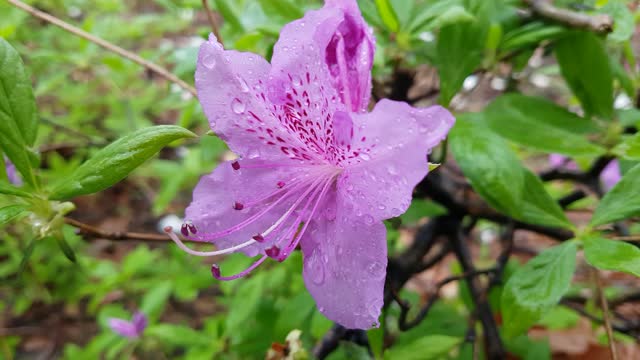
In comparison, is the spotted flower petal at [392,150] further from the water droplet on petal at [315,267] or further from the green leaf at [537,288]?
the green leaf at [537,288]

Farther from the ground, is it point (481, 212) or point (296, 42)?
point (296, 42)

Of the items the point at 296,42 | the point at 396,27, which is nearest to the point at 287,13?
the point at 396,27

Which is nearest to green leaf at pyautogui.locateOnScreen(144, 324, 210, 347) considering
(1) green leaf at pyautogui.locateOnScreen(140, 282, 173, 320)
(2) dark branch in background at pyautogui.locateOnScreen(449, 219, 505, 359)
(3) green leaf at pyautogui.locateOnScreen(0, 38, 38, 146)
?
(1) green leaf at pyautogui.locateOnScreen(140, 282, 173, 320)

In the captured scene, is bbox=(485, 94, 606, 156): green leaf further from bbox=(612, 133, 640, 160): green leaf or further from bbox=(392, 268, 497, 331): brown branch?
bbox=(392, 268, 497, 331): brown branch

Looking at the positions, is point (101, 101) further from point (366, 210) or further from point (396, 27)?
point (366, 210)

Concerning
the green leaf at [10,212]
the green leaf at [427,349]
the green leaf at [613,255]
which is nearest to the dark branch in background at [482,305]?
the green leaf at [427,349]

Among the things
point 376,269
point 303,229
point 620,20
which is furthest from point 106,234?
point 620,20

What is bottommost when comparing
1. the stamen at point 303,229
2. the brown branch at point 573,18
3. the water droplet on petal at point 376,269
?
the brown branch at point 573,18
